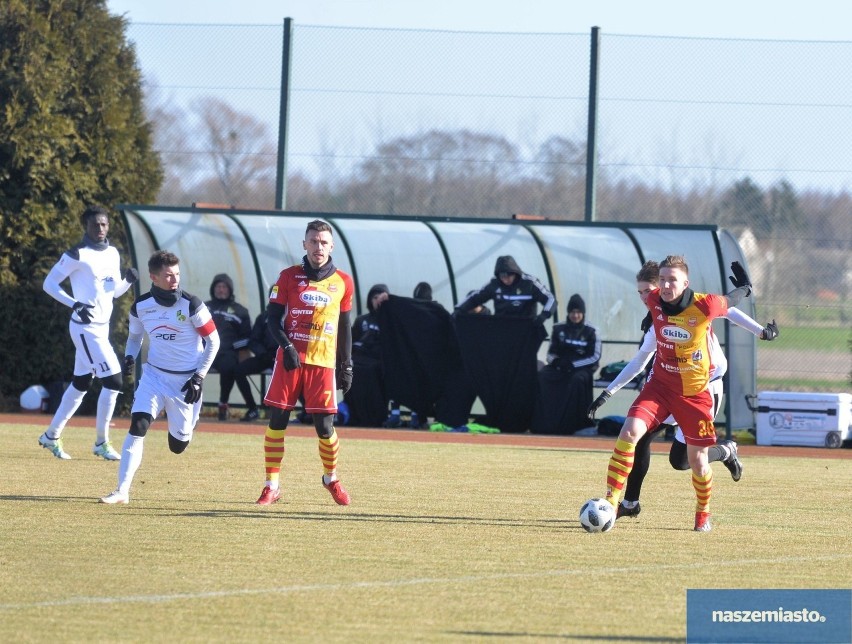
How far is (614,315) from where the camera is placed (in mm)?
19031

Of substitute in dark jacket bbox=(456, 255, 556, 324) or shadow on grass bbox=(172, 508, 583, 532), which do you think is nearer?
shadow on grass bbox=(172, 508, 583, 532)

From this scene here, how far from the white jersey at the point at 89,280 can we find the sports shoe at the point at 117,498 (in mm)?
3485

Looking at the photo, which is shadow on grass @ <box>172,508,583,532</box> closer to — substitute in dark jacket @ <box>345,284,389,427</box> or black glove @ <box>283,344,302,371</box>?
black glove @ <box>283,344,302,371</box>

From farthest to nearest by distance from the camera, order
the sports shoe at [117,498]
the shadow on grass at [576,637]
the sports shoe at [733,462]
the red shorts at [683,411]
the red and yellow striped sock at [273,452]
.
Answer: the sports shoe at [733,462] < the red and yellow striped sock at [273,452] < the sports shoe at [117,498] < the red shorts at [683,411] < the shadow on grass at [576,637]

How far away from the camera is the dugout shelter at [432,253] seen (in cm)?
1861

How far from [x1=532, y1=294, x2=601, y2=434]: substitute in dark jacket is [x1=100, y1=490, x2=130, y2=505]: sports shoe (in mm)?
8765

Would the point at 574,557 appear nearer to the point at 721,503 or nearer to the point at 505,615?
the point at 505,615

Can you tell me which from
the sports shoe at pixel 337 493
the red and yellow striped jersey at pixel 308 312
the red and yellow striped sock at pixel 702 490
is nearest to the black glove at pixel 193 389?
the red and yellow striped jersey at pixel 308 312

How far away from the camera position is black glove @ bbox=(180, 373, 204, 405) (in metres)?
9.59

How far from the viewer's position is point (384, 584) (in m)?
6.64

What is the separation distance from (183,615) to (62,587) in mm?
863

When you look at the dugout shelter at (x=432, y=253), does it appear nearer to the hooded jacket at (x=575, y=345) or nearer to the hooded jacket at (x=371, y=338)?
the hooded jacket at (x=371, y=338)

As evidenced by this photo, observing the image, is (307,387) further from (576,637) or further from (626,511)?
(576,637)

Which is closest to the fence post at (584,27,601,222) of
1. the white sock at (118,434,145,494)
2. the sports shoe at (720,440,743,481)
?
the sports shoe at (720,440,743,481)
